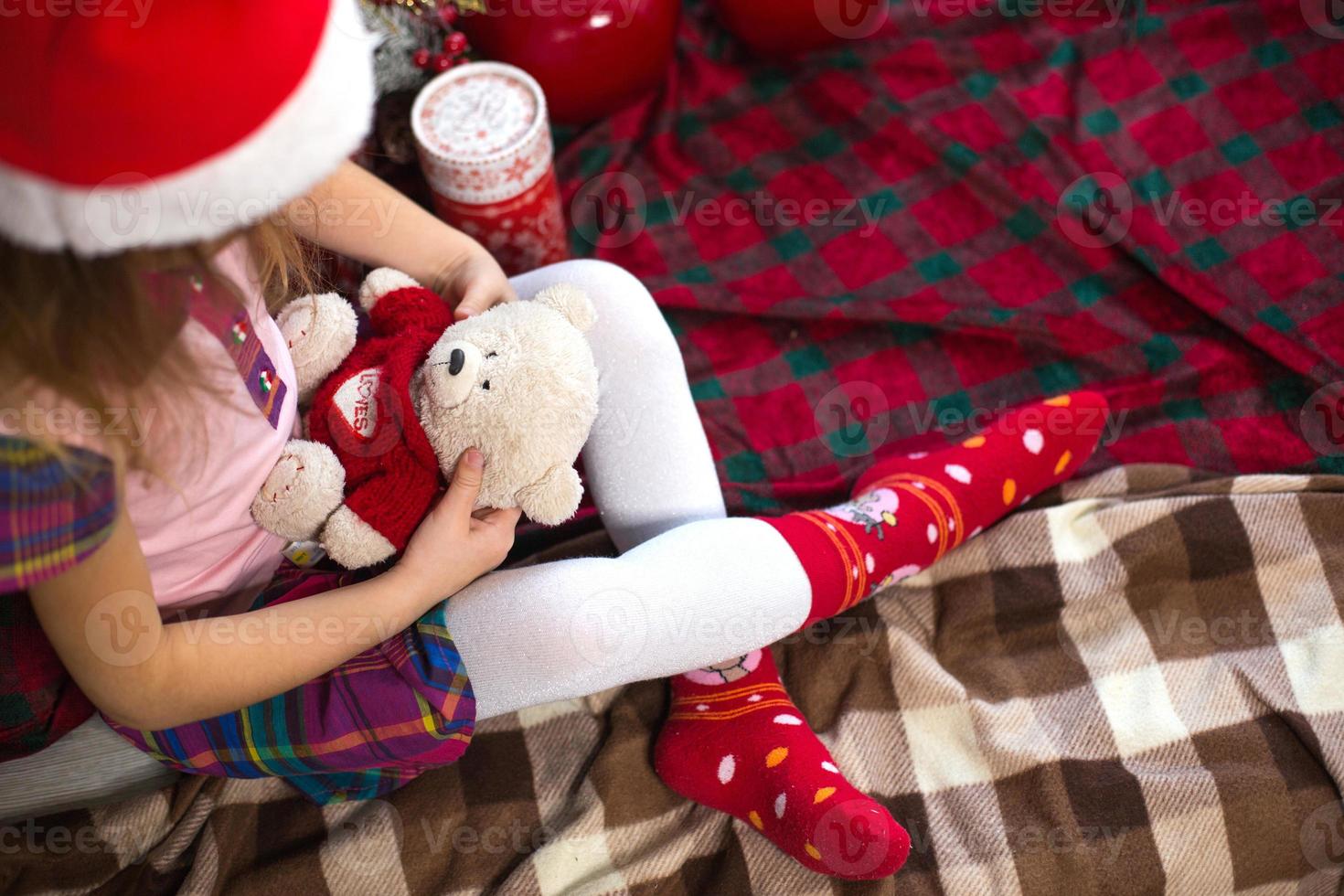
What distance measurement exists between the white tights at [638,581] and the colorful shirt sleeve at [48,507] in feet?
0.75

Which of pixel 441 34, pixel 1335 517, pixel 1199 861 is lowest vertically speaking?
pixel 1199 861

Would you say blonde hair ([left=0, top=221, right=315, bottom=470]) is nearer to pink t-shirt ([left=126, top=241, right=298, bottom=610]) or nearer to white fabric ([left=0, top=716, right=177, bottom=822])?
pink t-shirt ([left=126, top=241, right=298, bottom=610])

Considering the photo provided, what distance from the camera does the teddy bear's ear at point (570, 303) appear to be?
662 millimetres

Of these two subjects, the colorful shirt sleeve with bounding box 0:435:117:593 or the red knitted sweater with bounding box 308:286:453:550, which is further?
the red knitted sweater with bounding box 308:286:453:550

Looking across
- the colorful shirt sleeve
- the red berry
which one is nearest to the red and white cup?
the red berry

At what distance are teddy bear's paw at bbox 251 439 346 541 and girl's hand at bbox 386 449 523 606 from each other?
55 mm

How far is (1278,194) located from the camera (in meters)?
0.97

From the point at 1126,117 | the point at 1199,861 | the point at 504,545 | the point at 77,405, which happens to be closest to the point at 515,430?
the point at 504,545

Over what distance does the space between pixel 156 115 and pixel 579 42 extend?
0.59 meters

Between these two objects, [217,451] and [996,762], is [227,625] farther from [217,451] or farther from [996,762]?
[996,762]

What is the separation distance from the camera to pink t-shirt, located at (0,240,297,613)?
54 centimetres

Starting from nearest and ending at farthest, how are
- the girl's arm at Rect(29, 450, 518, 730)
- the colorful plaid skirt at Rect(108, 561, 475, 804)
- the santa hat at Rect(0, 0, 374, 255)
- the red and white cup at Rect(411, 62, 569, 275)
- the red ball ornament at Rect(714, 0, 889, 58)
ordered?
the santa hat at Rect(0, 0, 374, 255) < the girl's arm at Rect(29, 450, 518, 730) < the colorful plaid skirt at Rect(108, 561, 475, 804) < the red and white cup at Rect(411, 62, 569, 275) < the red ball ornament at Rect(714, 0, 889, 58)

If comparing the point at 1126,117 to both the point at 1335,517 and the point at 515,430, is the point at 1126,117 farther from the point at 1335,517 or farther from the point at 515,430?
the point at 515,430

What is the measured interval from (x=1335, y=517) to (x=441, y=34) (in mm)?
869
